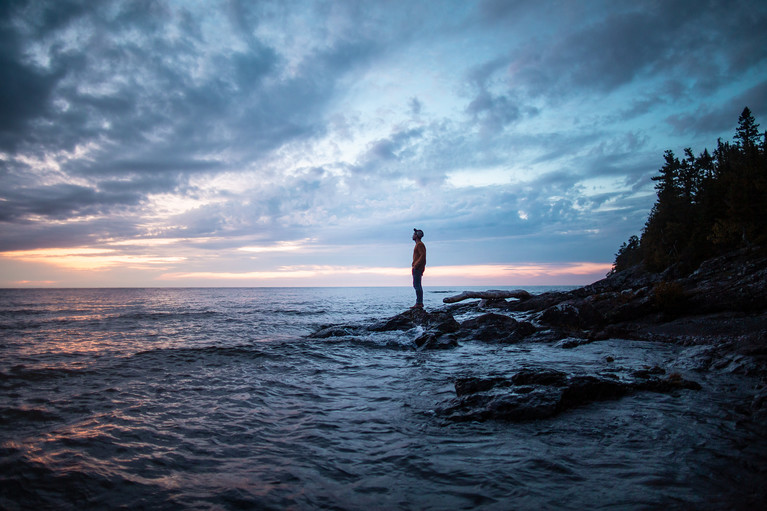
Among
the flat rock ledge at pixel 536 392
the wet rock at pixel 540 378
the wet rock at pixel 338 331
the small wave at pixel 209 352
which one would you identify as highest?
the wet rock at pixel 540 378

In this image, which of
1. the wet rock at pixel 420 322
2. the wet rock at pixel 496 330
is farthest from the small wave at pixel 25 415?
the wet rock at pixel 496 330

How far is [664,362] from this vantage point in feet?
30.7

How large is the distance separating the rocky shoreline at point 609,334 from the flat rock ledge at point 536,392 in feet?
0.05

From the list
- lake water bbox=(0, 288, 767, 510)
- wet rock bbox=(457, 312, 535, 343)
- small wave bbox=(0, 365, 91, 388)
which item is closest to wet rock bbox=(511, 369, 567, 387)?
lake water bbox=(0, 288, 767, 510)

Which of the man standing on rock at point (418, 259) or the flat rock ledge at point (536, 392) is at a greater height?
the man standing on rock at point (418, 259)

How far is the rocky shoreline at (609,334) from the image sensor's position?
20.4 ft

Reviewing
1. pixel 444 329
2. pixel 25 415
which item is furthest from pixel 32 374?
pixel 444 329

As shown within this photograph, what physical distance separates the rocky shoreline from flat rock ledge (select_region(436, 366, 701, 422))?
0.02 metres

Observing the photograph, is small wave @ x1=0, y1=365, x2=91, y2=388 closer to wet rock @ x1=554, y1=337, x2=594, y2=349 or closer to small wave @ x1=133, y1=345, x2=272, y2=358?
small wave @ x1=133, y1=345, x2=272, y2=358

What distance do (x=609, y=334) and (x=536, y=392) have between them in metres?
10.2

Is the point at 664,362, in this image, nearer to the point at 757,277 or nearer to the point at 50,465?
the point at 757,277

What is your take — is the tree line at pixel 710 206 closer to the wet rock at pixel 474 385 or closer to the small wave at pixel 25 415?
the wet rock at pixel 474 385

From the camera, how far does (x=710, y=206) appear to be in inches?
1713

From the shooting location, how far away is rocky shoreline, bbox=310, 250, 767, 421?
621 centimetres
